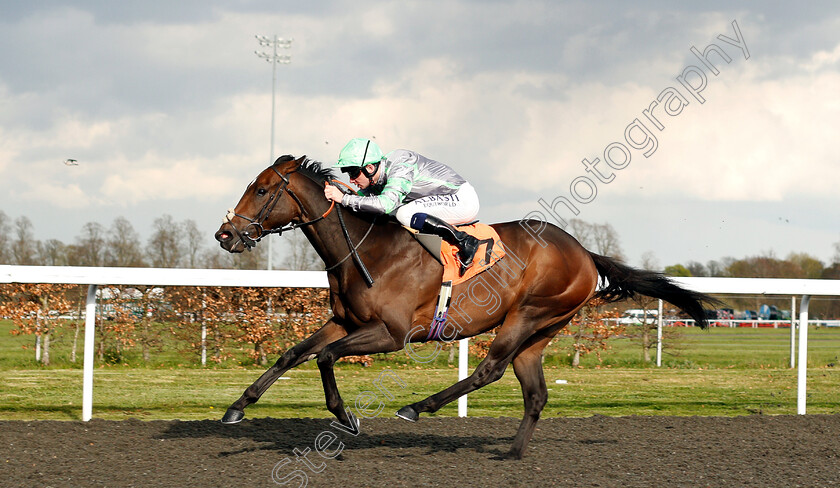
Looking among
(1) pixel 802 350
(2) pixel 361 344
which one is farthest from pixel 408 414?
(1) pixel 802 350

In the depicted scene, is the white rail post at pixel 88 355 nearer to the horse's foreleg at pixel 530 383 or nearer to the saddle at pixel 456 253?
the saddle at pixel 456 253

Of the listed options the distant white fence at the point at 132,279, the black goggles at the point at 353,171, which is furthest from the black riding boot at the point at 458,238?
the distant white fence at the point at 132,279

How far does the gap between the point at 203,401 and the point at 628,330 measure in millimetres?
5594

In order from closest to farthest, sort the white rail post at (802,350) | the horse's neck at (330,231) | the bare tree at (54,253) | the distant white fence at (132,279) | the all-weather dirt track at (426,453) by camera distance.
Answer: the all-weather dirt track at (426,453)
the horse's neck at (330,231)
the distant white fence at (132,279)
the white rail post at (802,350)
the bare tree at (54,253)

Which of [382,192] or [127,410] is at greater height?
[382,192]

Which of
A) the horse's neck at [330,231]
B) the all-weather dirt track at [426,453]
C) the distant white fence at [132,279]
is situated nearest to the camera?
the all-weather dirt track at [426,453]

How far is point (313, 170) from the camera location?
13.6 feet

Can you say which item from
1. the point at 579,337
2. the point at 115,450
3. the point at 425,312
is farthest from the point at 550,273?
the point at 579,337

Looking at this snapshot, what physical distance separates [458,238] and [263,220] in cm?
106

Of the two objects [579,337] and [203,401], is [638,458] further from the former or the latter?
[579,337]

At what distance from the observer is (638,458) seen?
421cm

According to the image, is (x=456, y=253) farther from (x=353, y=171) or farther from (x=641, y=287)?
(x=641, y=287)

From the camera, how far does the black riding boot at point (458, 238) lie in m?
4.02

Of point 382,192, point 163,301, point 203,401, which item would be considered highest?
point 382,192
